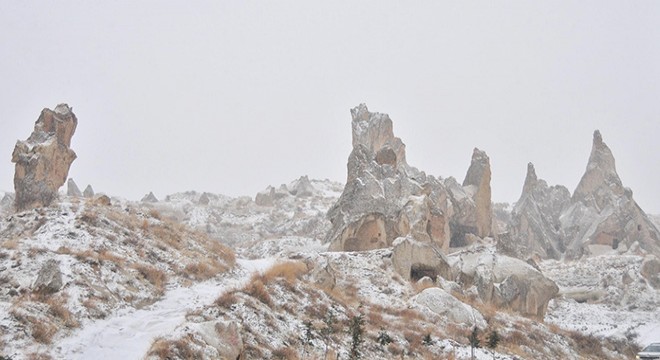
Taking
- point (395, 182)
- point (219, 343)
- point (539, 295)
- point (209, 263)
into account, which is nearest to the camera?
point (219, 343)

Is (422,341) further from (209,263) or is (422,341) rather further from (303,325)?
(209,263)

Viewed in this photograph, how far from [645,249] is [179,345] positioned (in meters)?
57.8

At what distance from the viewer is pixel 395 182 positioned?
36.7m

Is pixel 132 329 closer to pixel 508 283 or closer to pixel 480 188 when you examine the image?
pixel 508 283

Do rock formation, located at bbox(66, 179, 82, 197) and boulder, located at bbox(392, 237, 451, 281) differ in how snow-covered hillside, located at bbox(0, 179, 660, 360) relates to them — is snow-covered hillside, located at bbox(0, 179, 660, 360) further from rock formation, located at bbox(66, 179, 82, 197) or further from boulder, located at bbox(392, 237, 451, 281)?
rock formation, located at bbox(66, 179, 82, 197)

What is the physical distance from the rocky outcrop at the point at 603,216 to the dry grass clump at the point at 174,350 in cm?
5454

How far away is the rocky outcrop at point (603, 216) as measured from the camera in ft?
185

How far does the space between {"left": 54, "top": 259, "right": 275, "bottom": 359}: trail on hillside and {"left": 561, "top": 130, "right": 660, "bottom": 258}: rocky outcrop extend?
170ft

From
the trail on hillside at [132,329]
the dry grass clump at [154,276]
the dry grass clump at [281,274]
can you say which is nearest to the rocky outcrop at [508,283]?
the dry grass clump at [281,274]

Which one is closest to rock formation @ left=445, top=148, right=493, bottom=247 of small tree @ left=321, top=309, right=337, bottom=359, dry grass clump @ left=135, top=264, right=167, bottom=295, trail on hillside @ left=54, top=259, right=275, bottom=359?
small tree @ left=321, top=309, right=337, bottom=359

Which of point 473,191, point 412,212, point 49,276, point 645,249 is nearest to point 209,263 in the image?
point 49,276

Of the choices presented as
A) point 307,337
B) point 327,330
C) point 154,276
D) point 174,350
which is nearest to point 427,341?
point 327,330

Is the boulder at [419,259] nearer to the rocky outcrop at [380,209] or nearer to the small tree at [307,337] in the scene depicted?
the rocky outcrop at [380,209]

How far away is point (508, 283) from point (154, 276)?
19.4m
